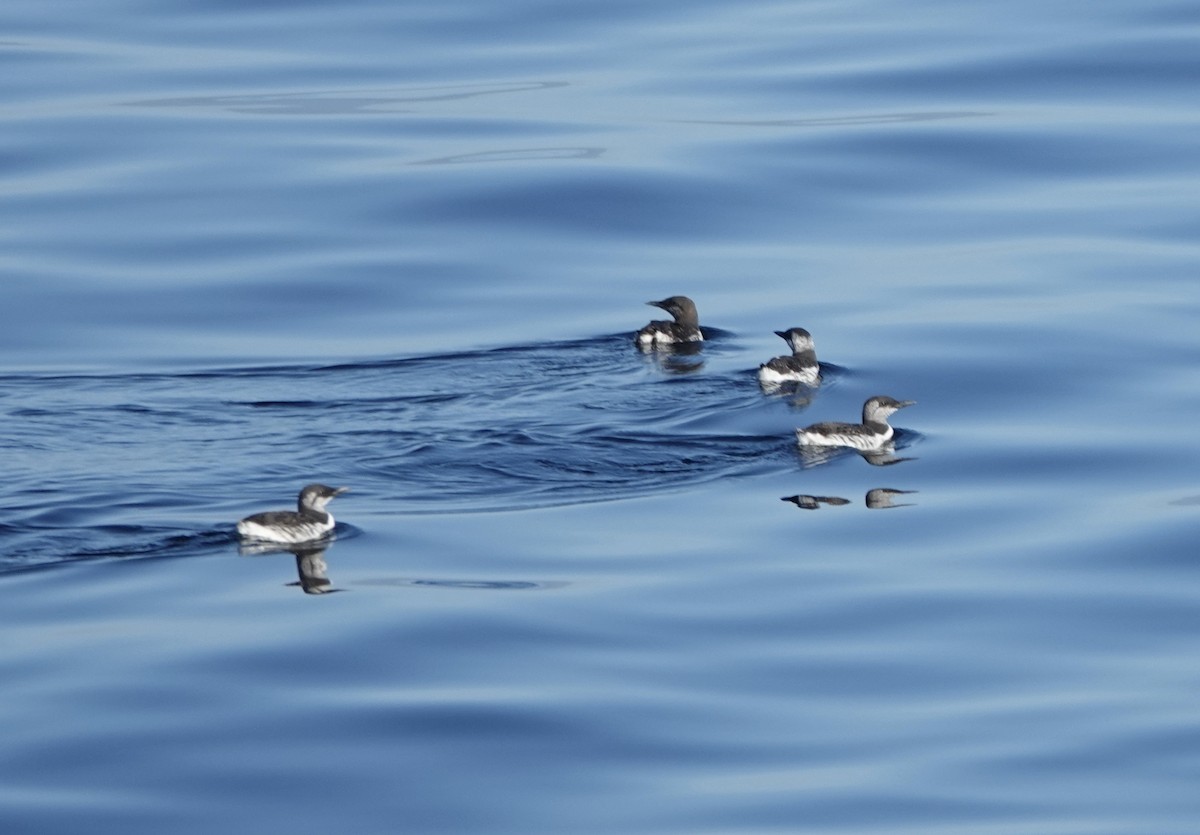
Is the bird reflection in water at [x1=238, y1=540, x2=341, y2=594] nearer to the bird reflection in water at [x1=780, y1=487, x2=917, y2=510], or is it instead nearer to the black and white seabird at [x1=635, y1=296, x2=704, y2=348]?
the bird reflection in water at [x1=780, y1=487, x2=917, y2=510]

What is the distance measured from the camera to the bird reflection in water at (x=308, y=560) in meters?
12.7

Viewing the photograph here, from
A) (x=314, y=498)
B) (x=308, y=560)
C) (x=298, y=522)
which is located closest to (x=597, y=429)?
(x=314, y=498)

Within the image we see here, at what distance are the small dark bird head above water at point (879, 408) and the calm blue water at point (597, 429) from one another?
35 centimetres

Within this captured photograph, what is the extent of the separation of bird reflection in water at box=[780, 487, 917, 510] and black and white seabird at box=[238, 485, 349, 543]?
3171mm

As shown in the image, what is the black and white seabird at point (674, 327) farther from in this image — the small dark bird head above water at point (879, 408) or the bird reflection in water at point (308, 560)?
the bird reflection in water at point (308, 560)

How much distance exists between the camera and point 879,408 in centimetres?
1641

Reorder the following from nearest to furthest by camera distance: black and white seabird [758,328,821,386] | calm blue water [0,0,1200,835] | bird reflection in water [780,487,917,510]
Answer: calm blue water [0,0,1200,835] → bird reflection in water [780,487,917,510] → black and white seabird [758,328,821,386]

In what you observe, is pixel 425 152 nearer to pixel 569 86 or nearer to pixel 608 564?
pixel 569 86

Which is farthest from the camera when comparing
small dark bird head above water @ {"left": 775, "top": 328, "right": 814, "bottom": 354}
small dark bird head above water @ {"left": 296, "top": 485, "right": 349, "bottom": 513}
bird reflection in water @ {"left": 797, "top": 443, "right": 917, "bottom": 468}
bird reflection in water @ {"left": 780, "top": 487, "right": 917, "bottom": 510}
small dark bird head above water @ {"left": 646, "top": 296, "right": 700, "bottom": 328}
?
small dark bird head above water @ {"left": 646, "top": 296, "right": 700, "bottom": 328}

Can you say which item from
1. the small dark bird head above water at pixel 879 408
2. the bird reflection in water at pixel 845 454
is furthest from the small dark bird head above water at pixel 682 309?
the bird reflection in water at pixel 845 454

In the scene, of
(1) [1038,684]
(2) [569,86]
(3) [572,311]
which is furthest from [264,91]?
(1) [1038,684]

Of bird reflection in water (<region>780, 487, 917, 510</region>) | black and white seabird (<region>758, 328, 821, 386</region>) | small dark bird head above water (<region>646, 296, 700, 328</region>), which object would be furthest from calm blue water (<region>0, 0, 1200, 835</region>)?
small dark bird head above water (<region>646, 296, 700, 328</region>)

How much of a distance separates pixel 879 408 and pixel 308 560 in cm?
509

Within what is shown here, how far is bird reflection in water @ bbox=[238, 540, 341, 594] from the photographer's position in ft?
41.6
